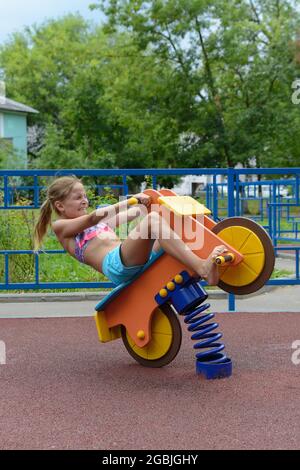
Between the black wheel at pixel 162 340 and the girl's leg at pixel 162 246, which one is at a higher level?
the girl's leg at pixel 162 246

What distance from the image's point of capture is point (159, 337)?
463 cm

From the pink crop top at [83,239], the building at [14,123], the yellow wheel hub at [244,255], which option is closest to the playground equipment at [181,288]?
the yellow wheel hub at [244,255]

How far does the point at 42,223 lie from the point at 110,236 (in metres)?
0.50

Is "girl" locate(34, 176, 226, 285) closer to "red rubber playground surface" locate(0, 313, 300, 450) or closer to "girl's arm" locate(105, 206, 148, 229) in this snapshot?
"girl's arm" locate(105, 206, 148, 229)

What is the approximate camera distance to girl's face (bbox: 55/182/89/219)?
4770 mm

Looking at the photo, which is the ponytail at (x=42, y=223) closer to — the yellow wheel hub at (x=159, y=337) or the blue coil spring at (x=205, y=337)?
the yellow wheel hub at (x=159, y=337)

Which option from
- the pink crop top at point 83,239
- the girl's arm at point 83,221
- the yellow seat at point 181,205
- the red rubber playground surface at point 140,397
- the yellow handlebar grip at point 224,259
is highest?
the yellow seat at point 181,205

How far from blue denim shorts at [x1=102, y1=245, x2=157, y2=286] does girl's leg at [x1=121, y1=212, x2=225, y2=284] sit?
0.05 metres

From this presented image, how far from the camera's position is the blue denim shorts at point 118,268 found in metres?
4.57

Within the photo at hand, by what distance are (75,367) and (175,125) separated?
22.3m

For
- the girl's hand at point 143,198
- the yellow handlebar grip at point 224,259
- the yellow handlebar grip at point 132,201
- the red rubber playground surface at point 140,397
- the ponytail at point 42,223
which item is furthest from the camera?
the ponytail at point 42,223

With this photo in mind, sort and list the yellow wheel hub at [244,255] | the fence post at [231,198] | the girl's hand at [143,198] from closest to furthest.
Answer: the yellow wheel hub at [244,255], the girl's hand at [143,198], the fence post at [231,198]

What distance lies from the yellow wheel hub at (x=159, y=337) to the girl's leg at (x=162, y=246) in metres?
0.39

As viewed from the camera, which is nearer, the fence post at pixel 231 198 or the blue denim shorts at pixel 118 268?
the blue denim shorts at pixel 118 268
